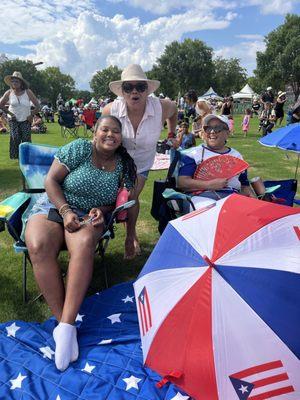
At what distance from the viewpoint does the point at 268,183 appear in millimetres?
4156

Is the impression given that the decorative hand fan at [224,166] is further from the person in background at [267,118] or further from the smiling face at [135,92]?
the person in background at [267,118]

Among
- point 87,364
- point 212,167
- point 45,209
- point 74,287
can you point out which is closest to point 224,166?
point 212,167

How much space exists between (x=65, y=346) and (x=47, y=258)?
62 cm

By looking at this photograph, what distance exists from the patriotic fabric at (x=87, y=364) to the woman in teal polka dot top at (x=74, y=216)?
0.40 feet

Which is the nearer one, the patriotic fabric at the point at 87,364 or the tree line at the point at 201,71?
the patriotic fabric at the point at 87,364

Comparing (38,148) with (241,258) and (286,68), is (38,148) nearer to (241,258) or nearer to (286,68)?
(241,258)

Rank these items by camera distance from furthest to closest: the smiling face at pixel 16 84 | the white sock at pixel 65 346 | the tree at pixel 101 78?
the tree at pixel 101 78
the smiling face at pixel 16 84
the white sock at pixel 65 346

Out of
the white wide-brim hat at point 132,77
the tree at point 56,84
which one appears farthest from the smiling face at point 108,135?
the tree at point 56,84

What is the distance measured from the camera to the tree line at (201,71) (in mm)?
43688

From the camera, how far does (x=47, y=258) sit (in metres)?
2.58

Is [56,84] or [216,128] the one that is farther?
[56,84]

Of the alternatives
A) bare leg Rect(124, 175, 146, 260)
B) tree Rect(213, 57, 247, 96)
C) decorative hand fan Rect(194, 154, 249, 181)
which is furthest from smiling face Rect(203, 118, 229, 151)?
tree Rect(213, 57, 247, 96)

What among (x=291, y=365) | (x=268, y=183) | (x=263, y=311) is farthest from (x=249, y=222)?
(x=268, y=183)

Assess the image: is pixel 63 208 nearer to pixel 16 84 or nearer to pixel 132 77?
pixel 132 77
